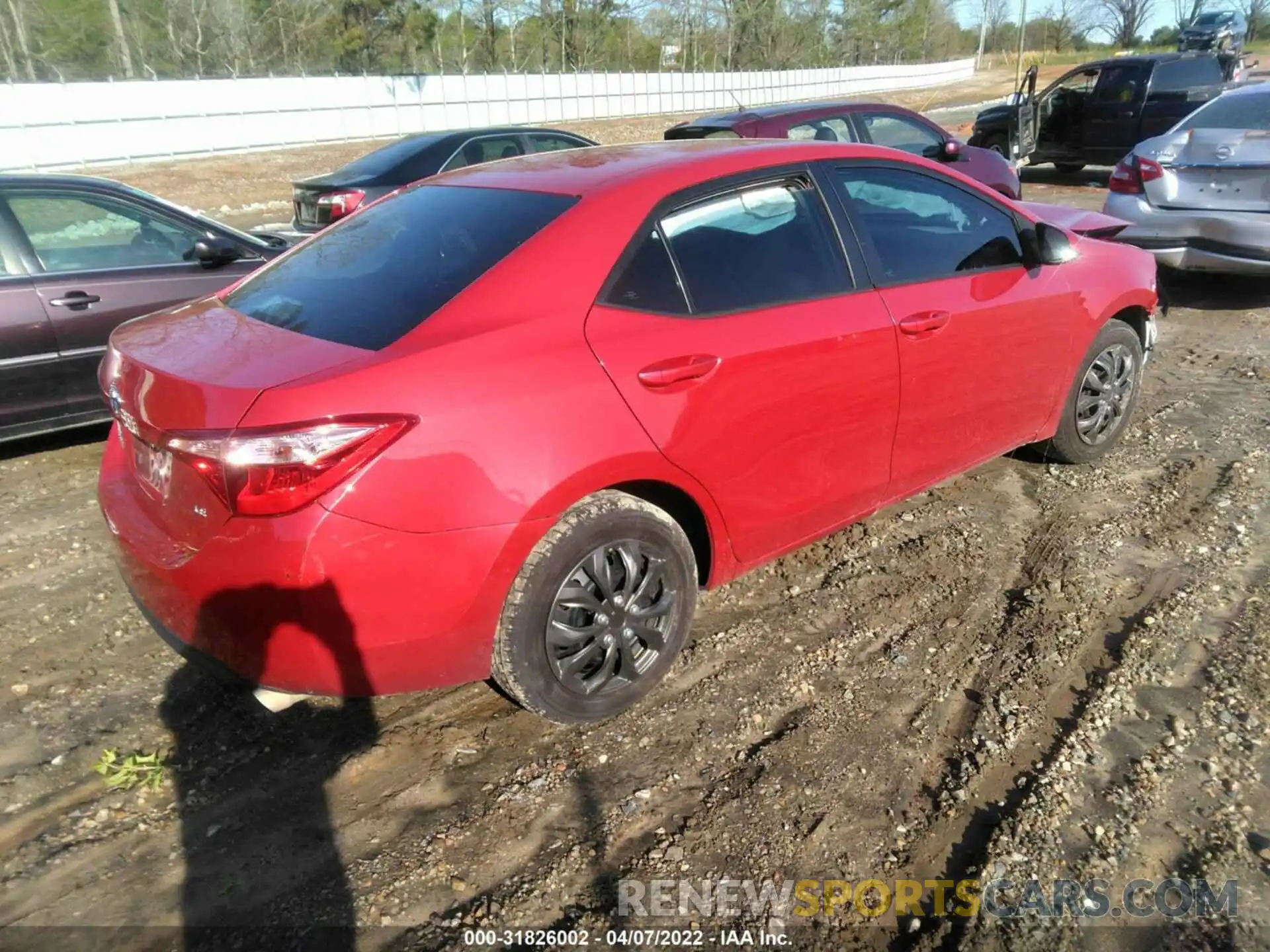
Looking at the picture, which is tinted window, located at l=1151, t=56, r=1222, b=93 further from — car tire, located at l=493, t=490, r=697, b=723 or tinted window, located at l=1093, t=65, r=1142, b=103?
car tire, located at l=493, t=490, r=697, b=723

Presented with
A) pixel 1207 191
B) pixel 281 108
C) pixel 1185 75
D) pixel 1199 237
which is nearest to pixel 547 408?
pixel 1199 237

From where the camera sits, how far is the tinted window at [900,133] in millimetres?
8664

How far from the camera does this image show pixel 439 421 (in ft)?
8.09

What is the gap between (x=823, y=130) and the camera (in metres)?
8.23

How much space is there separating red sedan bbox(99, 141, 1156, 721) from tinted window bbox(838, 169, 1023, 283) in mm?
14

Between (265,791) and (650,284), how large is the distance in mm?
1922

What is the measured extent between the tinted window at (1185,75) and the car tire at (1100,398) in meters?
10.6

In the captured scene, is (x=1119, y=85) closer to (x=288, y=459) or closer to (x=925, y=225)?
(x=925, y=225)

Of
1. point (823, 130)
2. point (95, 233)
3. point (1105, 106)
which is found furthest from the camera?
point (1105, 106)

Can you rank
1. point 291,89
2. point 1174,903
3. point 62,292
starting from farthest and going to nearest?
point 291,89, point 62,292, point 1174,903

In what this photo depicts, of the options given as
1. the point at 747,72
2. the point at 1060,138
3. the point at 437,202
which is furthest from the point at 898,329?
the point at 747,72

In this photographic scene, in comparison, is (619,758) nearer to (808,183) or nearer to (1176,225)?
(808,183)

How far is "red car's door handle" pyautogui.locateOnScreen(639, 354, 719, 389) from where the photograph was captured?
2855mm

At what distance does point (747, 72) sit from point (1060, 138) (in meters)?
34.1
